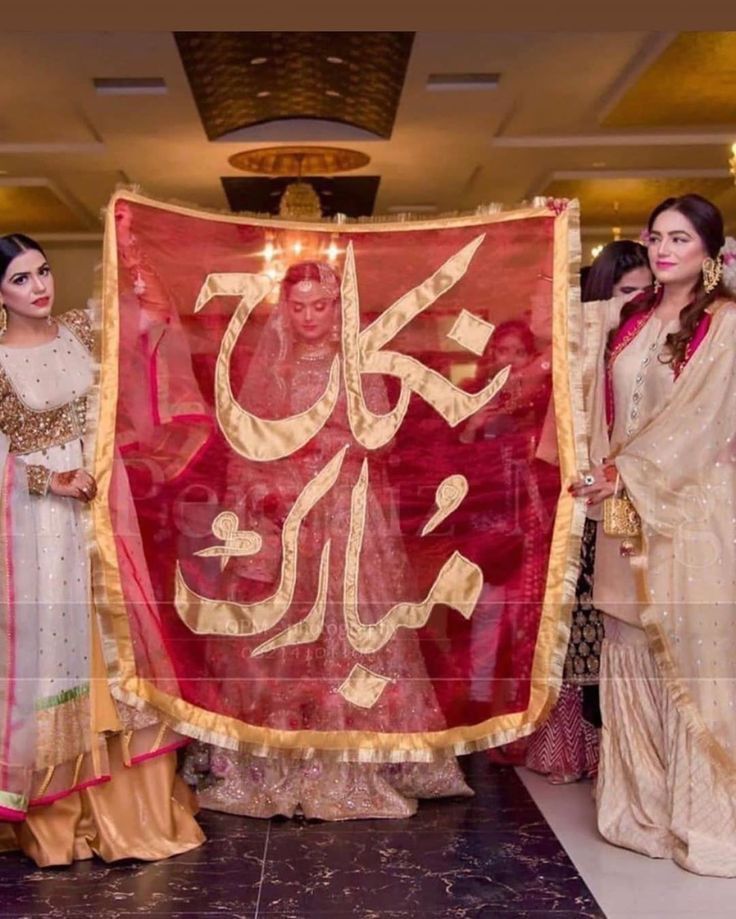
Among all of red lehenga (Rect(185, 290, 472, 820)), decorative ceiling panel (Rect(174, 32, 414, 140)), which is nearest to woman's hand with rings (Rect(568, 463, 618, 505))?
red lehenga (Rect(185, 290, 472, 820))

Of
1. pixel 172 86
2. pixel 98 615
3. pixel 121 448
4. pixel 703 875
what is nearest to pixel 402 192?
pixel 172 86

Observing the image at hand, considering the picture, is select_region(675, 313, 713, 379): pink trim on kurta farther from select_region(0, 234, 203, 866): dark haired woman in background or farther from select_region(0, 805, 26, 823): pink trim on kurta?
select_region(0, 805, 26, 823): pink trim on kurta

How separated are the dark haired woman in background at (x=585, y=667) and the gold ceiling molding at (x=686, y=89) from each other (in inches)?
27.3

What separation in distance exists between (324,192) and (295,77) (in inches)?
21.4

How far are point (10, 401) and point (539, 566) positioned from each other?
1286mm

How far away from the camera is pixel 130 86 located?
4336 millimetres

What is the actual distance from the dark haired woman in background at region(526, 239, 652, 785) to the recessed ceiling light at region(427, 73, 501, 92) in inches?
33.3

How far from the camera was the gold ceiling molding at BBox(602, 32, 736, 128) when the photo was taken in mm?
4309

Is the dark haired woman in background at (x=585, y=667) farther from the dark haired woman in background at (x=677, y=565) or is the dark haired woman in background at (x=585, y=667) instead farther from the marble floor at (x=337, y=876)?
the dark haired woman in background at (x=677, y=565)

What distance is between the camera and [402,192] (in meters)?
4.19

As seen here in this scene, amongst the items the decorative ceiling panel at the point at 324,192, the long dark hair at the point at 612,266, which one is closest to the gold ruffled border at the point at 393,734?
the long dark hair at the point at 612,266

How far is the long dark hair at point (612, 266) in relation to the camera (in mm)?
3719

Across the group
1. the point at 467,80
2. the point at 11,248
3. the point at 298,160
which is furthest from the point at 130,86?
the point at 11,248

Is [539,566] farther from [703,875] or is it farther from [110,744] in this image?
[110,744]
